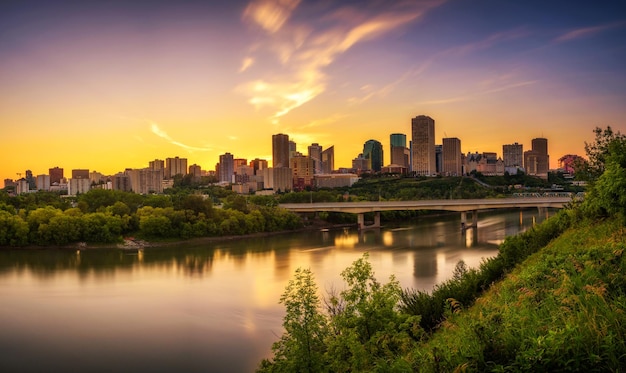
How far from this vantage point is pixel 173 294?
1853cm

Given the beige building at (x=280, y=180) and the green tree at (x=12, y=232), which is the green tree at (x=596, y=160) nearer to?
the green tree at (x=12, y=232)

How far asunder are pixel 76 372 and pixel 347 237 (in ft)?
89.5

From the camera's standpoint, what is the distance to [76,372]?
36.8 feet

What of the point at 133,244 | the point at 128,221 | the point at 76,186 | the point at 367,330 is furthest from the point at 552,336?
the point at 76,186

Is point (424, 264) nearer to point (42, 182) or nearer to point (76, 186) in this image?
point (76, 186)

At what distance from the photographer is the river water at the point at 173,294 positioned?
40.1 feet

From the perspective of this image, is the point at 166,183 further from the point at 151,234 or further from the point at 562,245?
the point at 562,245

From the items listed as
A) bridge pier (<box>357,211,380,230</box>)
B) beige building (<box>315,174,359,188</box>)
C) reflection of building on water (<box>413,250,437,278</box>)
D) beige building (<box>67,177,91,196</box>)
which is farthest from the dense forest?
beige building (<box>315,174,359,188</box>)

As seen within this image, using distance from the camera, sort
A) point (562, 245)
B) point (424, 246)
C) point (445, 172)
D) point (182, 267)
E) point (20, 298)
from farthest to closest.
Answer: point (445, 172)
point (424, 246)
point (182, 267)
point (20, 298)
point (562, 245)

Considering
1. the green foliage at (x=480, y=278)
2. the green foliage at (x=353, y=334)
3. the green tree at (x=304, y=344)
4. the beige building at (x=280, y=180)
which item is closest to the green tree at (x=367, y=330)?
the green foliage at (x=353, y=334)

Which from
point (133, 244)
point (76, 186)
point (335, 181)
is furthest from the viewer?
point (335, 181)

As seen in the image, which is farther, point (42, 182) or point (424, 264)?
point (42, 182)

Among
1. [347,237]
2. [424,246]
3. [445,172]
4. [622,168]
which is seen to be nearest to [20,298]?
[622,168]

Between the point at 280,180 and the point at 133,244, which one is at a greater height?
the point at 280,180
